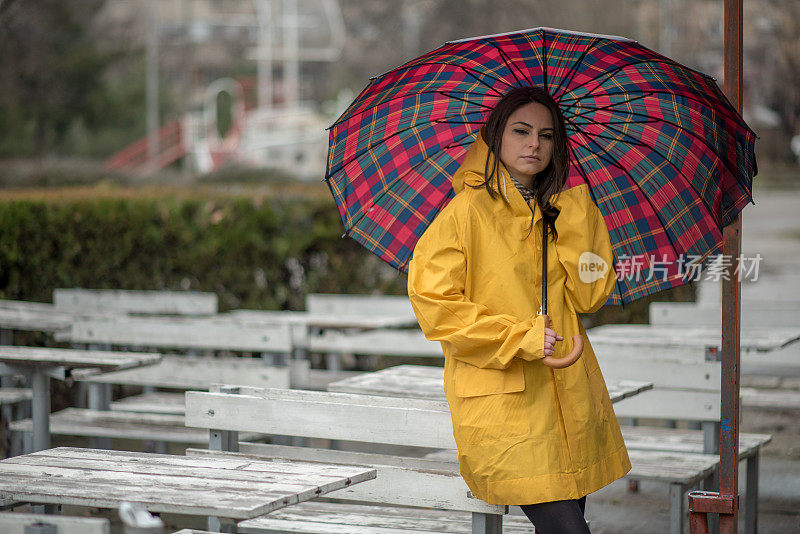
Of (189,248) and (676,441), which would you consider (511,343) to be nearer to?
(676,441)

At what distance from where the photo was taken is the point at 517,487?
3.26 meters

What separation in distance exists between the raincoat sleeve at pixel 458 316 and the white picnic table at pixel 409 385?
3.97ft

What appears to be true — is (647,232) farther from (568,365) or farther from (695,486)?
(695,486)

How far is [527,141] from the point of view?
3480 mm

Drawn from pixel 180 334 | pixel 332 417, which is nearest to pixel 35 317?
pixel 180 334

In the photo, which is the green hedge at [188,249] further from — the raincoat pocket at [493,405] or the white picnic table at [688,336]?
the raincoat pocket at [493,405]

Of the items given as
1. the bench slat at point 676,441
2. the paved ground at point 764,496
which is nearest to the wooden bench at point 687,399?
the bench slat at point 676,441

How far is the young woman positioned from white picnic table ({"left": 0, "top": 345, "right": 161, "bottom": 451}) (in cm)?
223

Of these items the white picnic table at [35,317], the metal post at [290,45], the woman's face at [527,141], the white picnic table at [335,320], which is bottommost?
the white picnic table at [335,320]

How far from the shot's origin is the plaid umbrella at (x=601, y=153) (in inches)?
155

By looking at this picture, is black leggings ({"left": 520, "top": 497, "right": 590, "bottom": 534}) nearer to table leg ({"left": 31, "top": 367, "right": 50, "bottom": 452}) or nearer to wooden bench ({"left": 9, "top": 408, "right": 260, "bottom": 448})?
table leg ({"left": 31, "top": 367, "right": 50, "bottom": 452})

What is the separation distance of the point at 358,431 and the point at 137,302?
4.11 metres

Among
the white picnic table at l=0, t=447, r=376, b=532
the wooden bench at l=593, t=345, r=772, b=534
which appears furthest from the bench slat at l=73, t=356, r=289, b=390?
the white picnic table at l=0, t=447, r=376, b=532

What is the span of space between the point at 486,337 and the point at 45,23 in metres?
27.7
